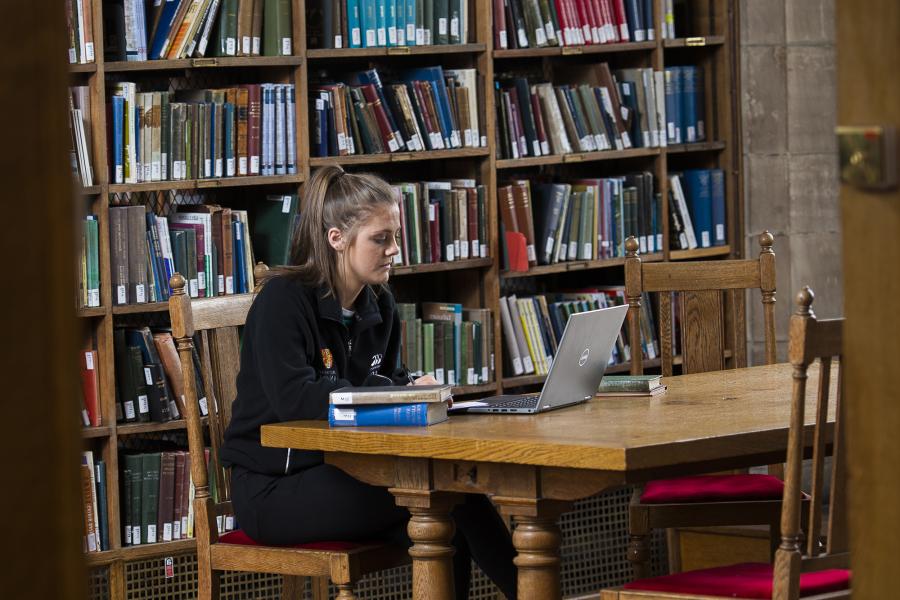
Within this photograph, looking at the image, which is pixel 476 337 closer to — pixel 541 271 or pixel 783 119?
pixel 541 271

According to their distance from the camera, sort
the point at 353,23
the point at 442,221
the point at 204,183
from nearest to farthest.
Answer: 1. the point at 204,183
2. the point at 353,23
3. the point at 442,221

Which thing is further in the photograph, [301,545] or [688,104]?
[688,104]

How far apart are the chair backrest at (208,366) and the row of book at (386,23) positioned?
1.20m

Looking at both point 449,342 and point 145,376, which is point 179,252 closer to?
point 145,376

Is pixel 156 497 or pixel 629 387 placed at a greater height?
pixel 629 387

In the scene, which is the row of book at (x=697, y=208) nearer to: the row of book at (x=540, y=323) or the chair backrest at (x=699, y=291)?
the row of book at (x=540, y=323)

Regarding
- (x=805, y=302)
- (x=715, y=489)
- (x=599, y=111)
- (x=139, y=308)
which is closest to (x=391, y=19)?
(x=599, y=111)

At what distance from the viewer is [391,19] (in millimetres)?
4293

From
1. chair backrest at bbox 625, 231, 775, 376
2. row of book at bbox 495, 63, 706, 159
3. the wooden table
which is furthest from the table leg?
row of book at bbox 495, 63, 706, 159

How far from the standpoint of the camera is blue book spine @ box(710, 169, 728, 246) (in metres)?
5.16

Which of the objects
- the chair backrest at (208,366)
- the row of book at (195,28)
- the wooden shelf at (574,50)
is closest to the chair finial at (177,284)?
the chair backrest at (208,366)

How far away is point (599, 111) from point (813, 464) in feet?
9.39

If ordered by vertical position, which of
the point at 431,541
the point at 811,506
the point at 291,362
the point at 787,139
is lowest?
the point at 431,541

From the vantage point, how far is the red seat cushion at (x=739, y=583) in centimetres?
230
